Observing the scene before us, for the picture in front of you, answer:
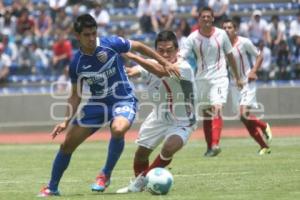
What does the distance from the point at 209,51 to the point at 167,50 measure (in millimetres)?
5286

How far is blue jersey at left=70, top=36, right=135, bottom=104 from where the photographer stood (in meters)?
10.5

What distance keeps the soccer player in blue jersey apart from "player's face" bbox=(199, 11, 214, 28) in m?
5.00

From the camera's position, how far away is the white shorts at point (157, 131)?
426 inches

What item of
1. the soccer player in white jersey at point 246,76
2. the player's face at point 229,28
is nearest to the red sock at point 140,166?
the soccer player in white jersey at point 246,76

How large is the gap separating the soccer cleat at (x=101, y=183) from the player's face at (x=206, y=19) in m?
5.63

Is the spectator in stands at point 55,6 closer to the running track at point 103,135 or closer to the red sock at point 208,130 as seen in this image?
the running track at point 103,135

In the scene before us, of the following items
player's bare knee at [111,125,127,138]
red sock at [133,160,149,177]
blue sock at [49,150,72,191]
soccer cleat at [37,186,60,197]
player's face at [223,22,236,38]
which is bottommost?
soccer cleat at [37,186,60,197]

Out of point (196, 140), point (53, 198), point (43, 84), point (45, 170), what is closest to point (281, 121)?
point (196, 140)

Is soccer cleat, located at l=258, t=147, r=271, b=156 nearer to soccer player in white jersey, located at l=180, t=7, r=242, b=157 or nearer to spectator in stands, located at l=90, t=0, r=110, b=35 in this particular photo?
soccer player in white jersey, located at l=180, t=7, r=242, b=157

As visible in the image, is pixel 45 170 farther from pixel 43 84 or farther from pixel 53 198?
pixel 43 84

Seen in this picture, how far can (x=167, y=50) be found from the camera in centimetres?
1062

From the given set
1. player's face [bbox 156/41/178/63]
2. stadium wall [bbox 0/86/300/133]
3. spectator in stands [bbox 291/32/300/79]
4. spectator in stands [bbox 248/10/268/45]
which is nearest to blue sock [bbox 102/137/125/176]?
player's face [bbox 156/41/178/63]

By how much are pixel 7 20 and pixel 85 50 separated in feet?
54.2

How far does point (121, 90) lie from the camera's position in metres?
10.7
